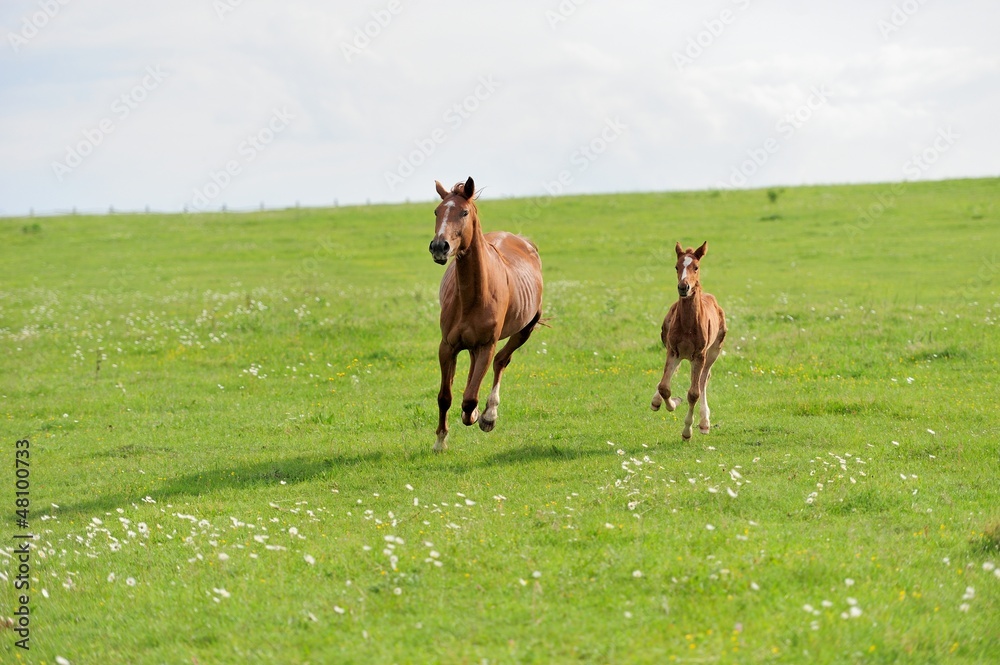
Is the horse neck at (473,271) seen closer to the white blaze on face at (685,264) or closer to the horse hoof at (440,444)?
the horse hoof at (440,444)

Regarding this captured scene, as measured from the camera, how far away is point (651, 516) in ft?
28.5

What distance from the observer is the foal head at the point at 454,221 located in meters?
10.5

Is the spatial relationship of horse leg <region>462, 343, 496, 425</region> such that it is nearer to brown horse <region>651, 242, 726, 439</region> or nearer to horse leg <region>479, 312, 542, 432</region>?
horse leg <region>479, 312, 542, 432</region>

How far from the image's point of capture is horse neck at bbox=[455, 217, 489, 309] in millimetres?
11656

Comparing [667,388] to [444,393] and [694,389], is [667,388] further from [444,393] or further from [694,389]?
[444,393]

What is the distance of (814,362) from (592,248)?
2451cm

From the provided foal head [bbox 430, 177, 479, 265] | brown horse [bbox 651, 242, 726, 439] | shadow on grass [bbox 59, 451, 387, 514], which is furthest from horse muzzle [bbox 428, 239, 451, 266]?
brown horse [bbox 651, 242, 726, 439]

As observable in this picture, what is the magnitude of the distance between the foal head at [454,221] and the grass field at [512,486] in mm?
2514

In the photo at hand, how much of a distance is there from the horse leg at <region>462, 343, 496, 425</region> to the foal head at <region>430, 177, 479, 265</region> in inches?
56.5

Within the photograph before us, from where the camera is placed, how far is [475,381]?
12.0 m

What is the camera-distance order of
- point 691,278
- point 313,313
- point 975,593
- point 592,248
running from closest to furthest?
point 975,593 < point 691,278 < point 313,313 < point 592,248

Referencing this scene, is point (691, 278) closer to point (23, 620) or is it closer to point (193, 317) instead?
point (23, 620)

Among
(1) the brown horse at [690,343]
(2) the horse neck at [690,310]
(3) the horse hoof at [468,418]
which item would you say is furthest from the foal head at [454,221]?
(2) the horse neck at [690,310]

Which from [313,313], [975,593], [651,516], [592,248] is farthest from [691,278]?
[592,248]
